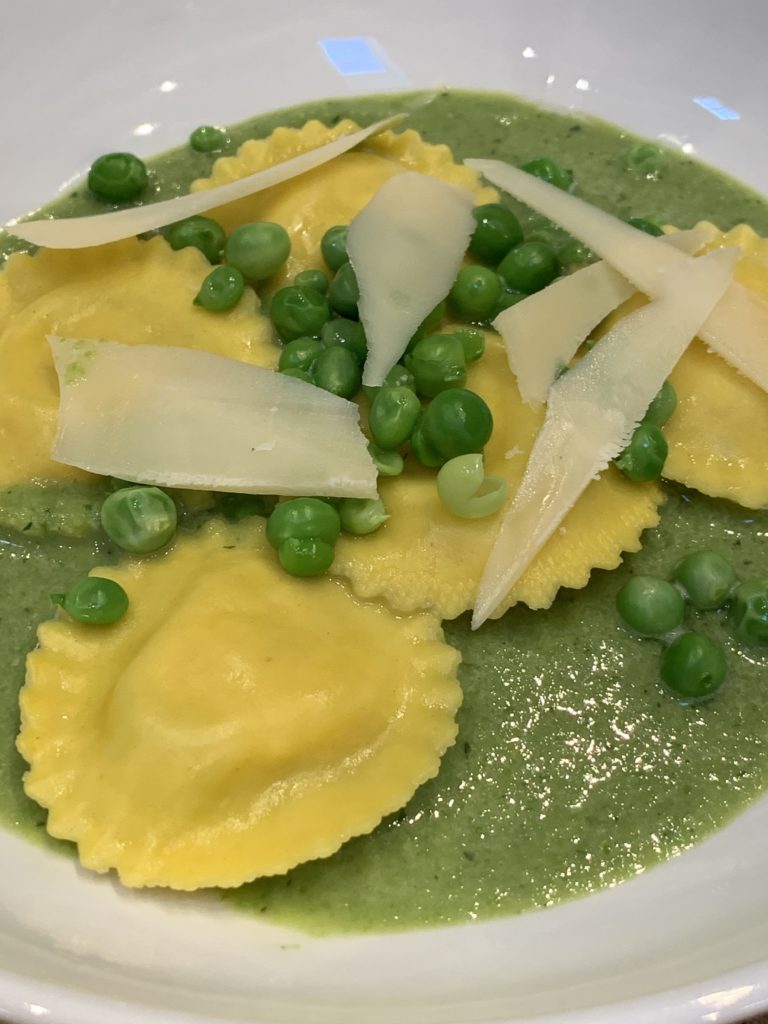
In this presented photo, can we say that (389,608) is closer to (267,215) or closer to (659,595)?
(659,595)

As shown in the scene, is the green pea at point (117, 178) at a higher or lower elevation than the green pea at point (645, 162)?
lower

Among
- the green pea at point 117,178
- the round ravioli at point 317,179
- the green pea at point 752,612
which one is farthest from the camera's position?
the green pea at point 117,178

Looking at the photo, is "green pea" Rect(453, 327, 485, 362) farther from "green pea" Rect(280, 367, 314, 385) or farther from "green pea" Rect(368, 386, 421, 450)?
"green pea" Rect(280, 367, 314, 385)

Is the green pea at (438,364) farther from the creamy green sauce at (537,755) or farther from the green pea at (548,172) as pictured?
the green pea at (548,172)

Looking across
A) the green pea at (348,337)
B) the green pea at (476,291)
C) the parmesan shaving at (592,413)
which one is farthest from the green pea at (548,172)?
the green pea at (348,337)

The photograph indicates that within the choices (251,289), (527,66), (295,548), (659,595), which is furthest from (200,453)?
(527,66)

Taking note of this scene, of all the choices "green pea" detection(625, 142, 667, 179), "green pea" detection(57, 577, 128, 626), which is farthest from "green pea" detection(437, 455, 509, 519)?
"green pea" detection(625, 142, 667, 179)
